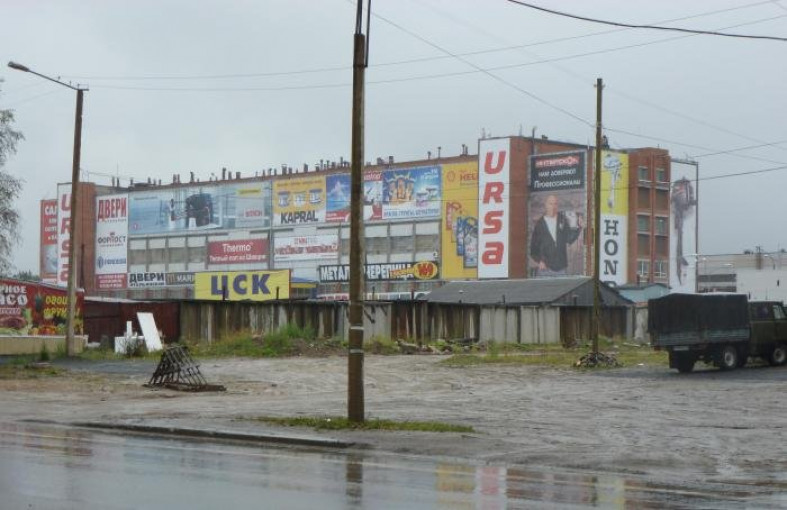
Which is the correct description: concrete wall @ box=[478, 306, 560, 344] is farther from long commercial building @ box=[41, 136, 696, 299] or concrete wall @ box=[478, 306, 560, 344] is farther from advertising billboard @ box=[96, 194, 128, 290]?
advertising billboard @ box=[96, 194, 128, 290]

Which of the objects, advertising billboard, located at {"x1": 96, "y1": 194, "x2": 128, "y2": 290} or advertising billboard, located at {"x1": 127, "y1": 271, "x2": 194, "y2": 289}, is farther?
advertising billboard, located at {"x1": 96, "y1": 194, "x2": 128, "y2": 290}

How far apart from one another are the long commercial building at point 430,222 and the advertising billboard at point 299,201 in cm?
12

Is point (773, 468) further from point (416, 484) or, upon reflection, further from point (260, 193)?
point (260, 193)

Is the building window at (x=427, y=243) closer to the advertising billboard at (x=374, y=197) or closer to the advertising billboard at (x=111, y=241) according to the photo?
the advertising billboard at (x=374, y=197)

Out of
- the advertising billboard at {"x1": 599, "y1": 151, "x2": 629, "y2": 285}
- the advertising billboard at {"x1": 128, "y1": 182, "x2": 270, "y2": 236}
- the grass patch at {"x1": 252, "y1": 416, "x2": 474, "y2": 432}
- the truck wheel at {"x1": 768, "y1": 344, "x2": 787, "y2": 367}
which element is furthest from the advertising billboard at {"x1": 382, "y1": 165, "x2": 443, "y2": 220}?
the grass patch at {"x1": 252, "y1": 416, "x2": 474, "y2": 432}

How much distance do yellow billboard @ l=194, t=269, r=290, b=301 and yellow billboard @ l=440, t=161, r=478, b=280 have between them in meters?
18.7

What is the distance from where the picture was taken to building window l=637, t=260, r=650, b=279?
4599 inches

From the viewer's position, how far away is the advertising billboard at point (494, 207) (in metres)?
115

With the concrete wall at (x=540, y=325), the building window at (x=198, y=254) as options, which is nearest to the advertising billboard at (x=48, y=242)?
the building window at (x=198, y=254)

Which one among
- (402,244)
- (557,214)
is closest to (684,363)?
(557,214)

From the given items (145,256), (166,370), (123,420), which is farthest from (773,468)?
(145,256)

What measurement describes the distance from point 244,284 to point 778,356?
77360 millimetres

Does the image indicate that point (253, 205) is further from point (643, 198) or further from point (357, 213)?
point (357, 213)

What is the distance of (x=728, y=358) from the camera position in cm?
3850
